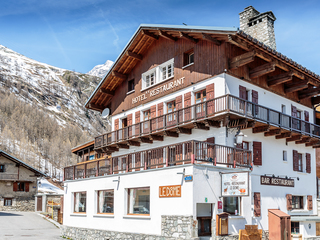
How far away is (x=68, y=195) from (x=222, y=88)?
521 inches

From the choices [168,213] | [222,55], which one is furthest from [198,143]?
[222,55]

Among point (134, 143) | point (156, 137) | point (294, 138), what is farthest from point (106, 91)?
point (294, 138)

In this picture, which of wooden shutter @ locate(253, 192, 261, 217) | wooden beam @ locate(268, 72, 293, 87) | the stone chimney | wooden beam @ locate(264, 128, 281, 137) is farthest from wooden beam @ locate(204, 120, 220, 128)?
the stone chimney

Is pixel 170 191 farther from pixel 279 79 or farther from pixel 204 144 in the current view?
pixel 279 79

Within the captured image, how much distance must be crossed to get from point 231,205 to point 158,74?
412 inches

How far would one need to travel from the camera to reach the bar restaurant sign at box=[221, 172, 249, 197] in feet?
53.7

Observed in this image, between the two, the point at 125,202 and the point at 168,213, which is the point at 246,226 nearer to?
the point at 168,213

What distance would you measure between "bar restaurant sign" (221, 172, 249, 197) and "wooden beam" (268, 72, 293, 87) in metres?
8.32

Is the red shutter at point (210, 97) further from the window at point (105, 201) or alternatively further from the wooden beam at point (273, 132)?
the window at point (105, 201)

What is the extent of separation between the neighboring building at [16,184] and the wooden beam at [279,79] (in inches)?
1115

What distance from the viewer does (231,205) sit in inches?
717

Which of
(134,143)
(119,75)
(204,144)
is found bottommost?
(204,144)

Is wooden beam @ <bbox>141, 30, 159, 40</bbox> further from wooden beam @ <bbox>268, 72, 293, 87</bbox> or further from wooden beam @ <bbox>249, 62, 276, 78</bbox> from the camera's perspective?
wooden beam @ <bbox>268, 72, 293, 87</bbox>

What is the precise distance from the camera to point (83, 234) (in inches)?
949
